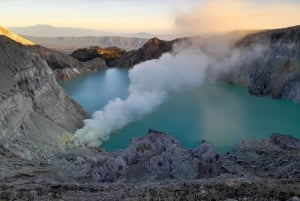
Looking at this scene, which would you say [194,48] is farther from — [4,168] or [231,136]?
[4,168]

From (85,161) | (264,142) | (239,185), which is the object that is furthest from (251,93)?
(239,185)

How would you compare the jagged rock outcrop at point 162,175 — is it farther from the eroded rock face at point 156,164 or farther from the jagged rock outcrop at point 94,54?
the jagged rock outcrop at point 94,54

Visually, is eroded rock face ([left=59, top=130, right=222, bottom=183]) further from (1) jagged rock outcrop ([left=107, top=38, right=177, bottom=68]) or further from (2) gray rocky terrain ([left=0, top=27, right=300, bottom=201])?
(1) jagged rock outcrop ([left=107, top=38, right=177, bottom=68])

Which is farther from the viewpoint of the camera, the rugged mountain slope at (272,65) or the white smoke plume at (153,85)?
the rugged mountain slope at (272,65)

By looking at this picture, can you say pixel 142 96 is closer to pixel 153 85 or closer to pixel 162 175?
pixel 153 85

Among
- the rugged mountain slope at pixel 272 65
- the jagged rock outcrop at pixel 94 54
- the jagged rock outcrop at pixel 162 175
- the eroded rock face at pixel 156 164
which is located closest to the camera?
the jagged rock outcrop at pixel 162 175

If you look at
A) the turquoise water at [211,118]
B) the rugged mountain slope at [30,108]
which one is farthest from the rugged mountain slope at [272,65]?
the rugged mountain slope at [30,108]
